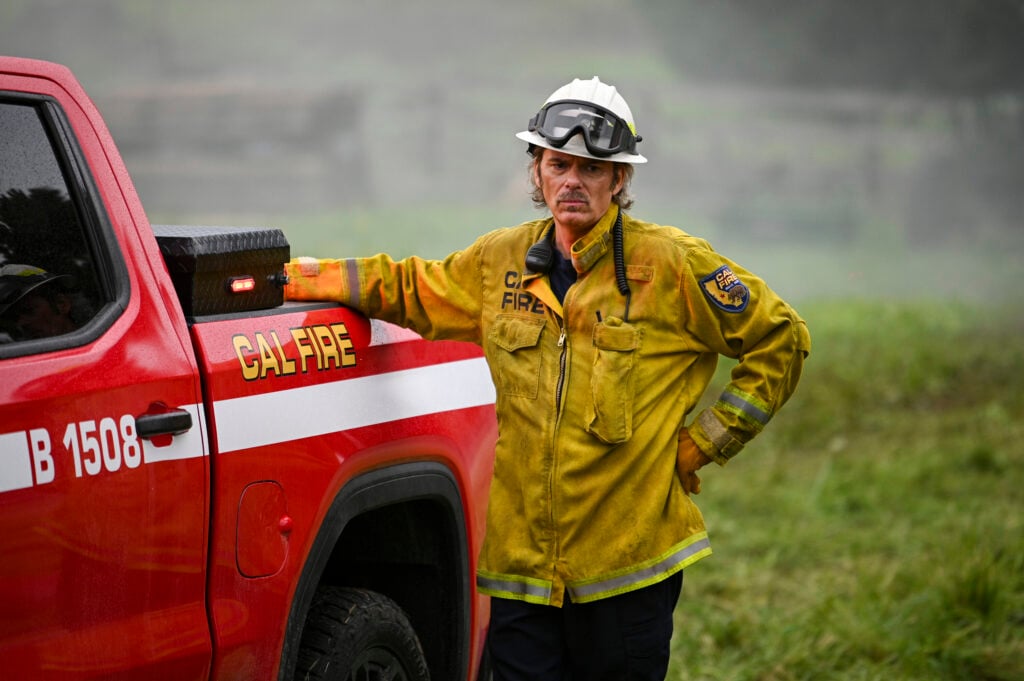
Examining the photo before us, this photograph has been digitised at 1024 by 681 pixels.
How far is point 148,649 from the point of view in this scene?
8.88 feet

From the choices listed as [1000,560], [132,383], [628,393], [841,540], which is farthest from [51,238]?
[841,540]

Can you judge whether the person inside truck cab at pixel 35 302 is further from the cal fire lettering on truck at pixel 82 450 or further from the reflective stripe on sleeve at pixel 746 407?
the reflective stripe on sleeve at pixel 746 407

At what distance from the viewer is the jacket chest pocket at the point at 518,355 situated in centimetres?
345

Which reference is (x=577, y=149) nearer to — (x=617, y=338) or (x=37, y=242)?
(x=617, y=338)

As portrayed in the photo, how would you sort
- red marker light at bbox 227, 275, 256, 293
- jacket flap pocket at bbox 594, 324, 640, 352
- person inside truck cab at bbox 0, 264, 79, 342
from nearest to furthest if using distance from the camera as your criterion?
person inside truck cab at bbox 0, 264, 79, 342
red marker light at bbox 227, 275, 256, 293
jacket flap pocket at bbox 594, 324, 640, 352

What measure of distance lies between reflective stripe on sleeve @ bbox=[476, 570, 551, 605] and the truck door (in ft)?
2.80

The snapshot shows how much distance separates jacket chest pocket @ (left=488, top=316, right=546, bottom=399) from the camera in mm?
3445

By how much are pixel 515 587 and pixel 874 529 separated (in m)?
4.50

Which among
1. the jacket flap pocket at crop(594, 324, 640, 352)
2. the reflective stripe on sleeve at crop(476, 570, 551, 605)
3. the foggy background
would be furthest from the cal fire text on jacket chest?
the foggy background

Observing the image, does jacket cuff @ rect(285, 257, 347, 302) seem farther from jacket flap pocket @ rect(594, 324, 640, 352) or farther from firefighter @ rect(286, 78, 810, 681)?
jacket flap pocket @ rect(594, 324, 640, 352)

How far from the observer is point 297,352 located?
10.5ft

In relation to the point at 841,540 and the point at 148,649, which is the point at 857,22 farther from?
the point at 148,649

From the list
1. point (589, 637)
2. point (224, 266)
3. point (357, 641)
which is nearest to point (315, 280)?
point (224, 266)

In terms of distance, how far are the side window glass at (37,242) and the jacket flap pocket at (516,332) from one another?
1.09 m
